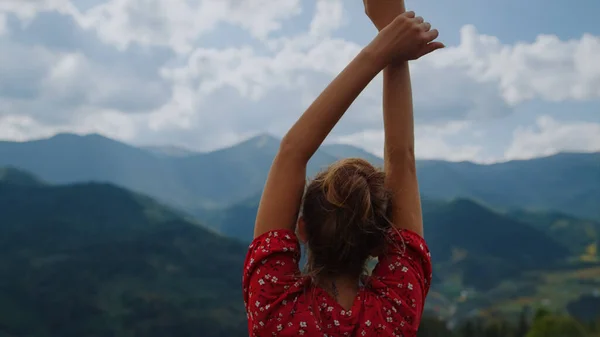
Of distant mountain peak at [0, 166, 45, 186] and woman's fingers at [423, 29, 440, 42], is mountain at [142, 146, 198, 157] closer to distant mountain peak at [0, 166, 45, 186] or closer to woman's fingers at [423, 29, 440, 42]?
distant mountain peak at [0, 166, 45, 186]

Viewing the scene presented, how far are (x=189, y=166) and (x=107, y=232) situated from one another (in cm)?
1316

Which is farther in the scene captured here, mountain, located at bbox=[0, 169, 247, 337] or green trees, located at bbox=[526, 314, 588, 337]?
mountain, located at bbox=[0, 169, 247, 337]

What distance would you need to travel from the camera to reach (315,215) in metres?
1.31

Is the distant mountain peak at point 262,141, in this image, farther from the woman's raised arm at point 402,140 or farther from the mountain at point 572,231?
the woman's raised arm at point 402,140

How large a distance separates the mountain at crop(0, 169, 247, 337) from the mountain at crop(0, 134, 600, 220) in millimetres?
4898

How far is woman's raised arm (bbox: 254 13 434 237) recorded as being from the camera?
4.27 ft

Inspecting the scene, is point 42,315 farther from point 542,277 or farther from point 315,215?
point 315,215

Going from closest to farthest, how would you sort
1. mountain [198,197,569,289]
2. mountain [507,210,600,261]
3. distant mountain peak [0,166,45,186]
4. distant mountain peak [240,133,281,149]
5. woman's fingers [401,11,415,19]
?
1. woman's fingers [401,11,415,19]
2. mountain [507,210,600,261]
3. mountain [198,197,569,289]
4. distant mountain peak [0,166,45,186]
5. distant mountain peak [240,133,281,149]

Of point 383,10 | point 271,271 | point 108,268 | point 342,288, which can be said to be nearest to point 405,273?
point 342,288

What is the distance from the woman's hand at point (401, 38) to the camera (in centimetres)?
135

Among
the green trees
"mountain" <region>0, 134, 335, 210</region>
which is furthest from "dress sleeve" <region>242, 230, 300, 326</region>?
"mountain" <region>0, 134, 335, 210</region>

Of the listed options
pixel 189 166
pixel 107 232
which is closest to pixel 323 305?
pixel 107 232

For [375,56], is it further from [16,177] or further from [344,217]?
[16,177]

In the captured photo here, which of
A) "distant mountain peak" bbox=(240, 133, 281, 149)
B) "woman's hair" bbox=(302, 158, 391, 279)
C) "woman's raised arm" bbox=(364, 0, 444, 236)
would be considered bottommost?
"woman's hair" bbox=(302, 158, 391, 279)
